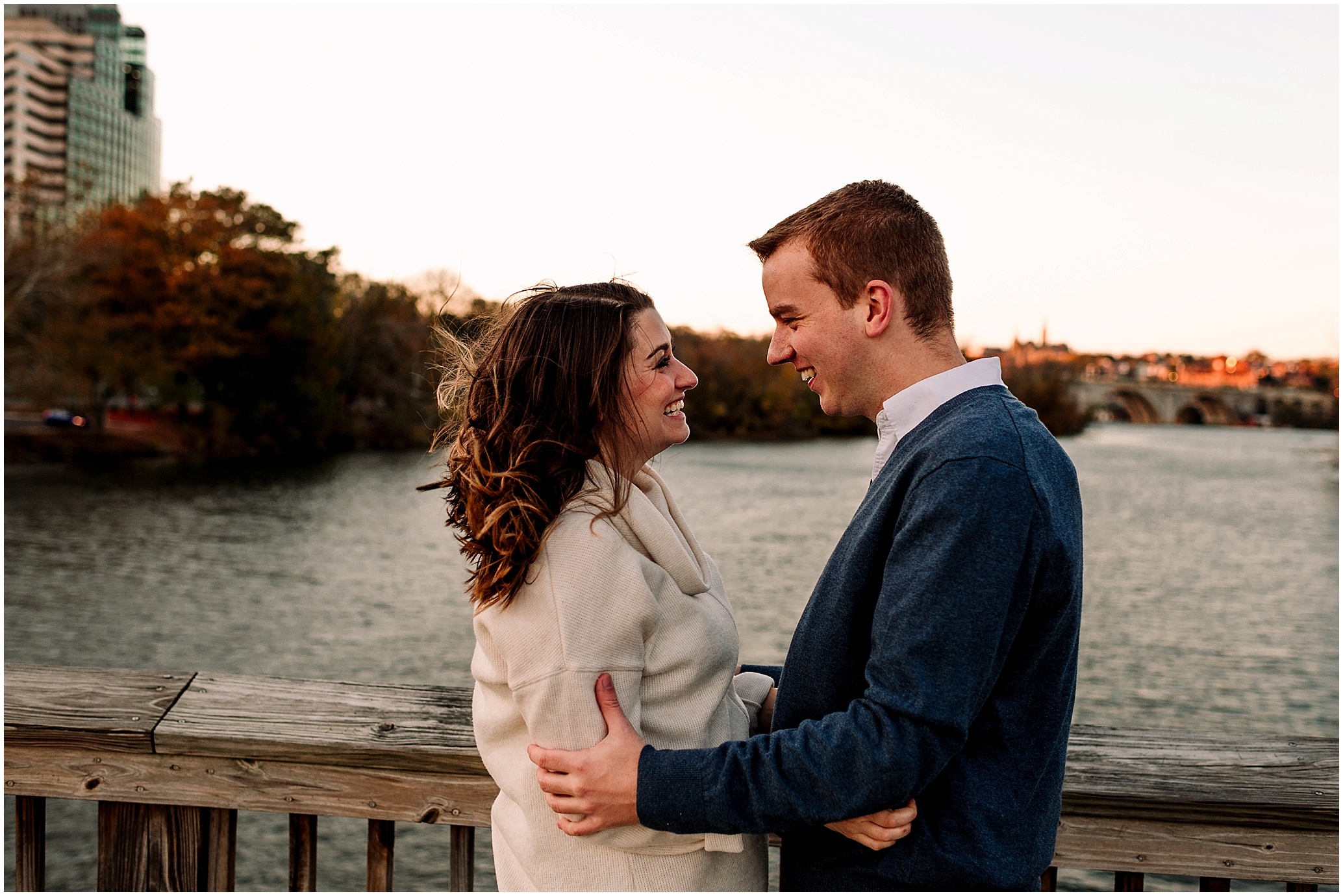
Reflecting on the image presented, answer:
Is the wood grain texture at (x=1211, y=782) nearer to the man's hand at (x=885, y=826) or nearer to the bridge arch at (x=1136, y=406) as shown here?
the man's hand at (x=885, y=826)

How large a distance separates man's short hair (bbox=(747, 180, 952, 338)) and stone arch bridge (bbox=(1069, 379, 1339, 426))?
321 feet

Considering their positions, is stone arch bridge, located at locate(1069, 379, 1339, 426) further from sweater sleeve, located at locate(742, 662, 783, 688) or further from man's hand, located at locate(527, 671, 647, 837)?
man's hand, located at locate(527, 671, 647, 837)

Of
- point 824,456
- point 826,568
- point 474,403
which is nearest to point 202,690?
point 474,403

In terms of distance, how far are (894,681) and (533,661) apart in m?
0.49

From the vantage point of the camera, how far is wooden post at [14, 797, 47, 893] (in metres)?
1.80

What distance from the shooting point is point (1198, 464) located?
187 feet

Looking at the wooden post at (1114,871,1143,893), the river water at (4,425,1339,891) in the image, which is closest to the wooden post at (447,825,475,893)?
the wooden post at (1114,871,1143,893)

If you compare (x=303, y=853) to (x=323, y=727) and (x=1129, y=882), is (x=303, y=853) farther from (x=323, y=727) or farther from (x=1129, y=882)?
(x=1129, y=882)

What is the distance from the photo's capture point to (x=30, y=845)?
1.82 metres

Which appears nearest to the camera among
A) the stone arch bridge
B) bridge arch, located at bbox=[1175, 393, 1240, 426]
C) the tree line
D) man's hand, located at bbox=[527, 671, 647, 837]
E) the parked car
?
man's hand, located at bbox=[527, 671, 647, 837]

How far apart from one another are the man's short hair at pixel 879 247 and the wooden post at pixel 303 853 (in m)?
1.30

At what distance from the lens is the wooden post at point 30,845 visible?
1.80m

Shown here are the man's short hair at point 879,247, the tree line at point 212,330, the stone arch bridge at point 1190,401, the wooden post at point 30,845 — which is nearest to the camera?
the man's short hair at point 879,247

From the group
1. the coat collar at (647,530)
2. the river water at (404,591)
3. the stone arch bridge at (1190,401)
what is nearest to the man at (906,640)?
the coat collar at (647,530)
